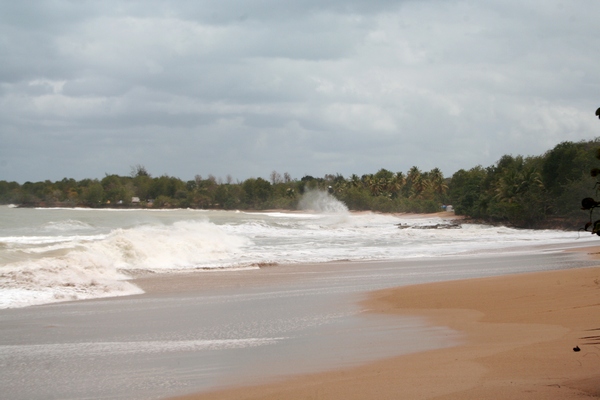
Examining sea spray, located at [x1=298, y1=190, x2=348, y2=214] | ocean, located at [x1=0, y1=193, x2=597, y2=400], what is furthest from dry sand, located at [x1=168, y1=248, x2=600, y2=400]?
sea spray, located at [x1=298, y1=190, x2=348, y2=214]

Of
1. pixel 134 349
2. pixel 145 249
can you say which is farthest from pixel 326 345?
pixel 145 249

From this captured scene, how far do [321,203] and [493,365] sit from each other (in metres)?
108

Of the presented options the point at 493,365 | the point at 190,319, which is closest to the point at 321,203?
the point at 190,319

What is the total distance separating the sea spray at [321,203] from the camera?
110 metres

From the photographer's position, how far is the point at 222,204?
130 meters

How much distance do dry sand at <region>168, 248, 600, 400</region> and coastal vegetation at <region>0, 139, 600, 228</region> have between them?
48.5 m

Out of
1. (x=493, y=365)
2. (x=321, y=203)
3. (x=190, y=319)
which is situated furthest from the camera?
(x=321, y=203)

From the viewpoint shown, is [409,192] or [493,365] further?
[409,192]

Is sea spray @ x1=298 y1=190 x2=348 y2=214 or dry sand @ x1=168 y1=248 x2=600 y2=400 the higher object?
sea spray @ x1=298 y1=190 x2=348 y2=214

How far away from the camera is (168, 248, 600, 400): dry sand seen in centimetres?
542

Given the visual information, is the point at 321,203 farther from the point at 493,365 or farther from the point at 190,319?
the point at 493,365

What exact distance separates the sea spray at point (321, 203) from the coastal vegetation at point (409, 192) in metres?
2.67

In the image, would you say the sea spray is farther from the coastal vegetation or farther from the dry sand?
the dry sand

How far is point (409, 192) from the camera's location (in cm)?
12262
